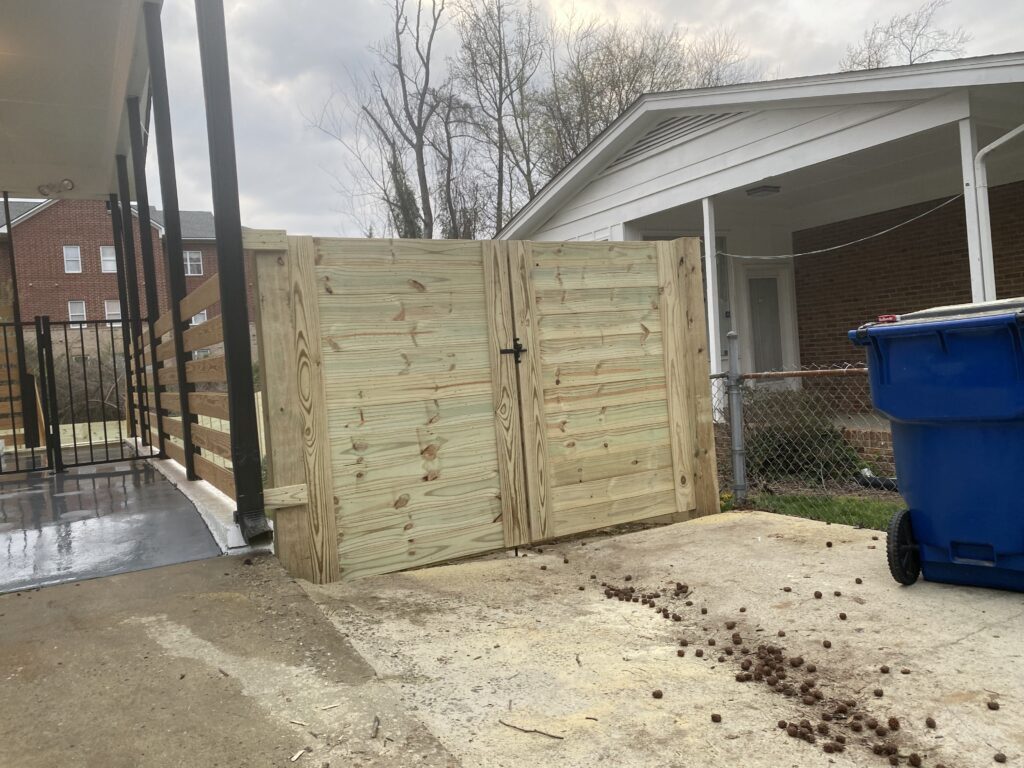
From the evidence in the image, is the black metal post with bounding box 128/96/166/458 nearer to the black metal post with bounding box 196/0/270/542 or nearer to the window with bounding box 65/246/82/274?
the black metal post with bounding box 196/0/270/542

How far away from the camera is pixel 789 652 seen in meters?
2.98

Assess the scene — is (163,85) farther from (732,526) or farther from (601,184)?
(601,184)

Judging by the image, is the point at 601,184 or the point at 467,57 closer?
the point at 601,184

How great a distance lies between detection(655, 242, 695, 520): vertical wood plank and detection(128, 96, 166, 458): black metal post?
14.5 ft

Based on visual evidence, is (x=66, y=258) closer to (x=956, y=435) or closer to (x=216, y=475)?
(x=216, y=475)

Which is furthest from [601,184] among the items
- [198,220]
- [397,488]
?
[198,220]

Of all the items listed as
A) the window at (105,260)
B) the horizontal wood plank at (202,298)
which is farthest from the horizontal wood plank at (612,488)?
the window at (105,260)

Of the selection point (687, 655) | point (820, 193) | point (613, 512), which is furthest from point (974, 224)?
point (687, 655)

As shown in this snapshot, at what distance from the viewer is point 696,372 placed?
5449 millimetres

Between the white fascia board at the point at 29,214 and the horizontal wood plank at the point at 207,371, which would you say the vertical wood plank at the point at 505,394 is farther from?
the white fascia board at the point at 29,214

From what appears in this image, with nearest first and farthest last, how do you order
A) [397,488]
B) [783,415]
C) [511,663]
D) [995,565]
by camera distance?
[511,663] → [995,565] → [397,488] → [783,415]

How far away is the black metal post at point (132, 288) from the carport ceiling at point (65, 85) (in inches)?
14.1

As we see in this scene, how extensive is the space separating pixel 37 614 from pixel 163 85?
4.14 metres

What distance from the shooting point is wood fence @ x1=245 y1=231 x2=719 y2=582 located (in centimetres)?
394
